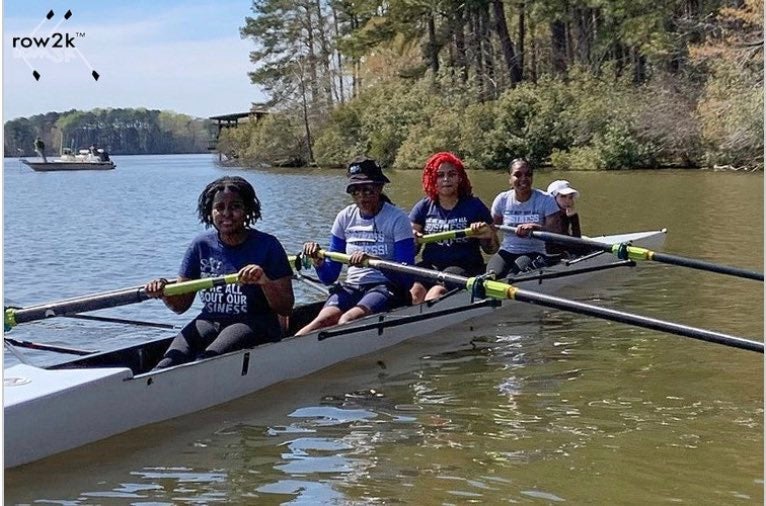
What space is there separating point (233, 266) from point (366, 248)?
1.93 metres

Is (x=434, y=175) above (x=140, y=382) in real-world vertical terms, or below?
above

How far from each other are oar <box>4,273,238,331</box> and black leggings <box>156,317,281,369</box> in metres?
0.36

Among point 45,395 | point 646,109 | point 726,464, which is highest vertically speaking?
point 646,109

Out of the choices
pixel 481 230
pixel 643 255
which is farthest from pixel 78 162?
pixel 643 255

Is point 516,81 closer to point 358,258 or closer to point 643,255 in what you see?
point 643,255

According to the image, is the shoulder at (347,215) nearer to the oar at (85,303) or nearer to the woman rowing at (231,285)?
the woman rowing at (231,285)

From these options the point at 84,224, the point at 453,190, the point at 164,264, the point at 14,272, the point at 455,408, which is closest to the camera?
the point at 455,408

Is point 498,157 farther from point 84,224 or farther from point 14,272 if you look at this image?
point 14,272

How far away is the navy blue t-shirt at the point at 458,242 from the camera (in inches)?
378

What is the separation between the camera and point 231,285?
6.83 metres

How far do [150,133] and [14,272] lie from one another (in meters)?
59.1

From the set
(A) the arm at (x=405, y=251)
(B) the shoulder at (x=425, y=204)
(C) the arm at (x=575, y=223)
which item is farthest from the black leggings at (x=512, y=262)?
(A) the arm at (x=405, y=251)

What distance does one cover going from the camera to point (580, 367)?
7949 mm

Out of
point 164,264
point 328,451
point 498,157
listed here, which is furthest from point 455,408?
point 498,157
